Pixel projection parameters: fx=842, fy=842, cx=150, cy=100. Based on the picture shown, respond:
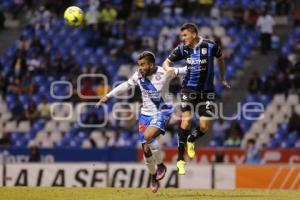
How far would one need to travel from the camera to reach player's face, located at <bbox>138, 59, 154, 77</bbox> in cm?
1562

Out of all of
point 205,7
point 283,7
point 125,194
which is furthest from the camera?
point 205,7

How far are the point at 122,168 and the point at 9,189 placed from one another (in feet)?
22.0

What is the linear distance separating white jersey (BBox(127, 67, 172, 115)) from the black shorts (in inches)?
22.0

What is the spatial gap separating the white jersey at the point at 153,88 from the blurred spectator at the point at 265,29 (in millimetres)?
13664

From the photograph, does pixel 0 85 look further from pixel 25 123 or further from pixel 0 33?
pixel 0 33

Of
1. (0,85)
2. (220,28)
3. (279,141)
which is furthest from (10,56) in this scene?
(279,141)

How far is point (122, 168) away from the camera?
2378 centimetres

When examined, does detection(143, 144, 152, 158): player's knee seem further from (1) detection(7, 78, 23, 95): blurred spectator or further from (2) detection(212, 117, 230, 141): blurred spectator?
(1) detection(7, 78, 23, 95): blurred spectator

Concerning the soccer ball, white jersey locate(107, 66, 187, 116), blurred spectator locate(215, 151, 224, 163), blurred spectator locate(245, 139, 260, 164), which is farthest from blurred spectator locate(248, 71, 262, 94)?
white jersey locate(107, 66, 187, 116)

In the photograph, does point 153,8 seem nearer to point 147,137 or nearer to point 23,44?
point 23,44

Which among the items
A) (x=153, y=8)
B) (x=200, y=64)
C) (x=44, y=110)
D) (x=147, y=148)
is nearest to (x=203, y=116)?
(x=200, y=64)

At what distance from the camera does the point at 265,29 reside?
29.0 metres

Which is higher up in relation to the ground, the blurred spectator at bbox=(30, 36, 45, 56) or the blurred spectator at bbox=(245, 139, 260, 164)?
the blurred spectator at bbox=(30, 36, 45, 56)

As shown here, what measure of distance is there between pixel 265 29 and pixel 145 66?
555 inches
